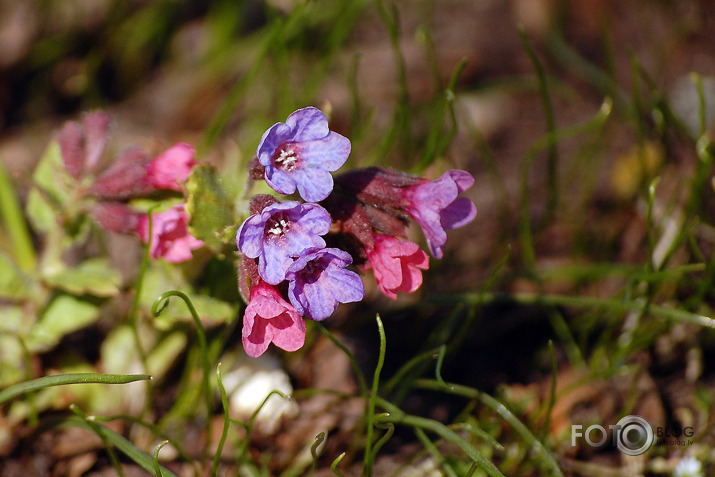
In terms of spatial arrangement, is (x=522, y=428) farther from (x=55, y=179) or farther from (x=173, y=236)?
(x=55, y=179)

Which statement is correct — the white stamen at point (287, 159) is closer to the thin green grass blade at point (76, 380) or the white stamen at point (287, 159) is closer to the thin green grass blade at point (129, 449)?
the thin green grass blade at point (76, 380)

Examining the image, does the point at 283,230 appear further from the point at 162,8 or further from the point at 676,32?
the point at 676,32

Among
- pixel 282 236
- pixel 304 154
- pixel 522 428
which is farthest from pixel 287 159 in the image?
pixel 522 428

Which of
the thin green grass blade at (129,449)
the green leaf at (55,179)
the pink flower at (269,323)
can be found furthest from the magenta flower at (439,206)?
the green leaf at (55,179)

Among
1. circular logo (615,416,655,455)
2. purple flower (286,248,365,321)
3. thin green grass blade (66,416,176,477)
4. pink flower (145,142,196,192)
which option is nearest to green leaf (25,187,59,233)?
pink flower (145,142,196,192)

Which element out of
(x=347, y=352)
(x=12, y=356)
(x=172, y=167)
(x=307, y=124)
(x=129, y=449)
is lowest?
(x=12, y=356)
